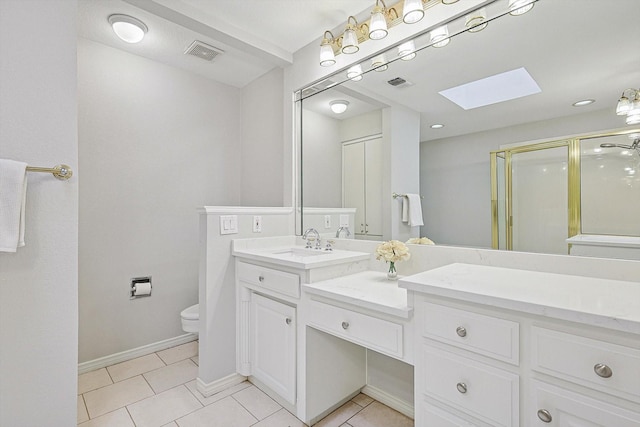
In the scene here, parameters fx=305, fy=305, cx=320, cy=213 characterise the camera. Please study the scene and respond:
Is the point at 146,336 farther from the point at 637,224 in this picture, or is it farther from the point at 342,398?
the point at 637,224

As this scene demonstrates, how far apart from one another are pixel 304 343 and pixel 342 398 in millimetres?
514

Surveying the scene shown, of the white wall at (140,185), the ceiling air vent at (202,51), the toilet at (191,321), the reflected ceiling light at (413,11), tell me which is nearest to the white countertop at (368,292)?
the toilet at (191,321)

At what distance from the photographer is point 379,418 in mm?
1751

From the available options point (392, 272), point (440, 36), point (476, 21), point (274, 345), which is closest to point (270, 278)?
point (274, 345)

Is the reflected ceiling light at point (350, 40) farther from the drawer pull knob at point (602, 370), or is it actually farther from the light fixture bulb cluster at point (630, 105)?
the drawer pull knob at point (602, 370)

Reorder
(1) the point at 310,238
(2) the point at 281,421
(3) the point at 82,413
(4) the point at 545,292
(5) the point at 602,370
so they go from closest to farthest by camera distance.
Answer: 1. (5) the point at 602,370
2. (4) the point at 545,292
3. (2) the point at 281,421
4. (3) the point at 82,413
5. (1) the point at 310,238

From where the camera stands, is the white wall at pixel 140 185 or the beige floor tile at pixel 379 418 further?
the white wall at pixel 140 185

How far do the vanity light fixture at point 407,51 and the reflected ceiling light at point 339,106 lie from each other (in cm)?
51

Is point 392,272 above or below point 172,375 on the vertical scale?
above

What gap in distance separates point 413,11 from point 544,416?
1.74m

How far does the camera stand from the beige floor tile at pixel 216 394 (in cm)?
194

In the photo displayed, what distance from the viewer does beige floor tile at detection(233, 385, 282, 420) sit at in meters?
1.80

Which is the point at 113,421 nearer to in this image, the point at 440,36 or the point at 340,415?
the point at 340,415

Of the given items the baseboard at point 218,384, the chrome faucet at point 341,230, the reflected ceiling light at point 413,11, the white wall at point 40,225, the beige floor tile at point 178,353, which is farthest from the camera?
the beige floor tile at point 178,353
